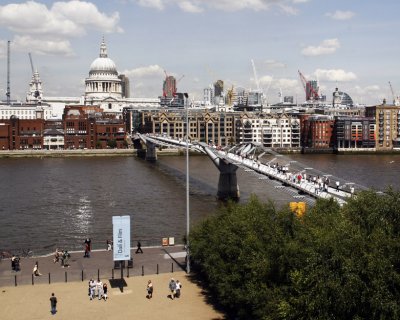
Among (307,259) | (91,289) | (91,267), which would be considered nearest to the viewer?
(307,259)

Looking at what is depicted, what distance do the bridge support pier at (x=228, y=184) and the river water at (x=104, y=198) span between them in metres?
0.81

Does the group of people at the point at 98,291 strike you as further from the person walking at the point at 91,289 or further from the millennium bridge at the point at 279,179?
the millennium bridge at the point at 279,179

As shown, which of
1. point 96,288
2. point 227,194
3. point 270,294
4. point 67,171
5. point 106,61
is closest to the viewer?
point 270,294

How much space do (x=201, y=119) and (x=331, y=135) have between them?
20.9 m

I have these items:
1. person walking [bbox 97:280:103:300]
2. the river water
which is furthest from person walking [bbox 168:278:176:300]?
the river water

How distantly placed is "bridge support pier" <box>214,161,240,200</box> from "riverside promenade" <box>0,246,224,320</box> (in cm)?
1603

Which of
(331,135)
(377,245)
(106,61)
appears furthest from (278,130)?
(377,245)

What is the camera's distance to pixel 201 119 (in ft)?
324

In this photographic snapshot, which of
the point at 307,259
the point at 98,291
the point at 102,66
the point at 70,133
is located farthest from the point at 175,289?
the point at 102,66

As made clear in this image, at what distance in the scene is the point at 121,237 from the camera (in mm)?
16875

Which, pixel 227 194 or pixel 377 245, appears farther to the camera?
pixel 227 194

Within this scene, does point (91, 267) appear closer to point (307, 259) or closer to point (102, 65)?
point (307, 259)

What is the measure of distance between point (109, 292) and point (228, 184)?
20776 mm

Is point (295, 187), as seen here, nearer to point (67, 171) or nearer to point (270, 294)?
point (270, 294)
